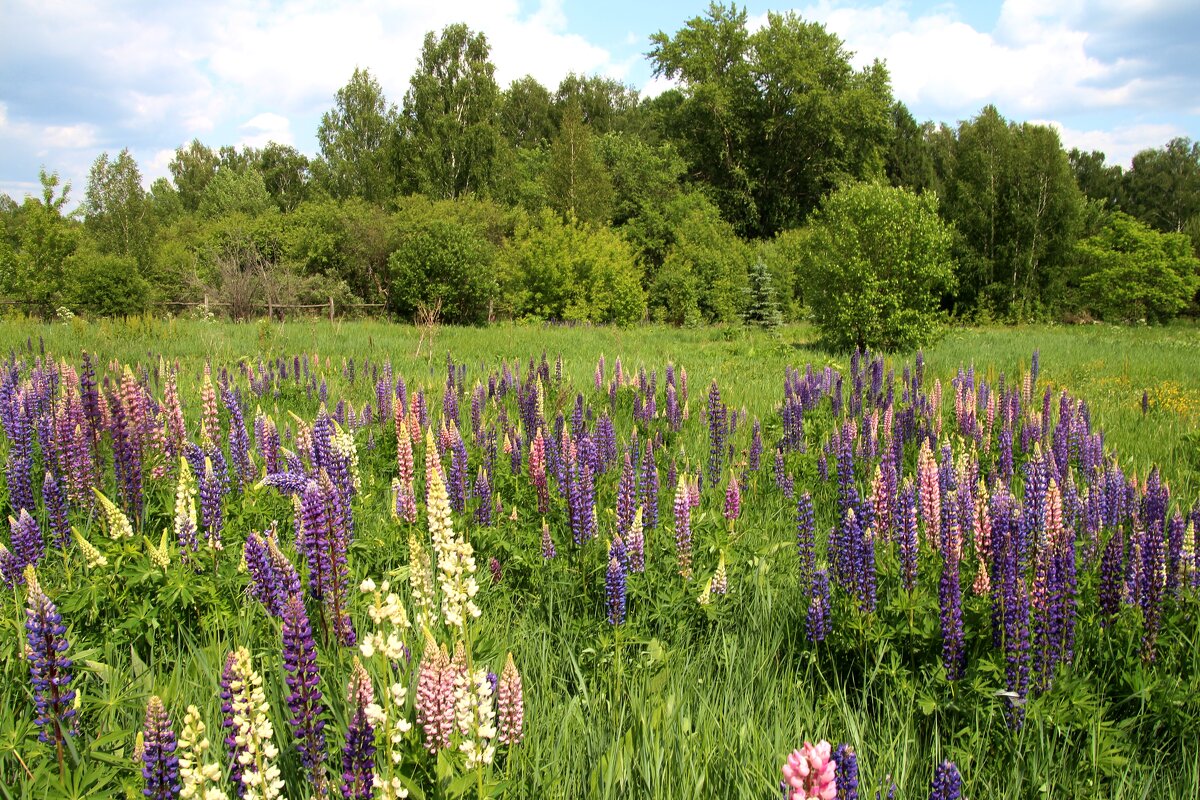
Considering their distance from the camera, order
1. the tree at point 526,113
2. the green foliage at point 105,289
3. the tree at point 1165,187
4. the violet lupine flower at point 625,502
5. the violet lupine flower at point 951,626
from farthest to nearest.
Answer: the tree at point 526,113, the tree at point 1165,187, the green foliage at point 105,289, the violet lupine flower at point 625,502, the violet lupine flower at point 951,626

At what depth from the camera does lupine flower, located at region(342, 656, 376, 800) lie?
155cm

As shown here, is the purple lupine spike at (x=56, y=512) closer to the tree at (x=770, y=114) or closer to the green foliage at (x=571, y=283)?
the green foliage at (x=571, y=283)

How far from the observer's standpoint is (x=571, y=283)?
2798 cm

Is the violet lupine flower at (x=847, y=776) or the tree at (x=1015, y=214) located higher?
the tree at (x=1015, y=214)

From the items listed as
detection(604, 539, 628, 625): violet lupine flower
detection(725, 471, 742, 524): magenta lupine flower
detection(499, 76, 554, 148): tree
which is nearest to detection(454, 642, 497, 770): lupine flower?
detection(604, 539, 628, 625): violet lupine flower

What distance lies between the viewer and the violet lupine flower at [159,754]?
1.49 meters

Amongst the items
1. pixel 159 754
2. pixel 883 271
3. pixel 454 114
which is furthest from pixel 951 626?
pixel 454 114

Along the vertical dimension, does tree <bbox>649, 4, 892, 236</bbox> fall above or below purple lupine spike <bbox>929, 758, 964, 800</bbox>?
above

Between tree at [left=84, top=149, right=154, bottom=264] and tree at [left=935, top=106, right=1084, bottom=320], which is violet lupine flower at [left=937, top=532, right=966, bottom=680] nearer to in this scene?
tree at [left=935, top=106, right=1084, bottom=320]

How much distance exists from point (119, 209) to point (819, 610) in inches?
2319

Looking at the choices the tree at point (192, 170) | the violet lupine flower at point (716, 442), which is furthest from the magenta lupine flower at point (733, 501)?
the tree at point (192, 170)

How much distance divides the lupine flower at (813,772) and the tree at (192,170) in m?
80.1

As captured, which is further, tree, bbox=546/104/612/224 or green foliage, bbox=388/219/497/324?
tree, bbox=546/104/612/224

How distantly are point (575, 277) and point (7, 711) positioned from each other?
26.7 meters
